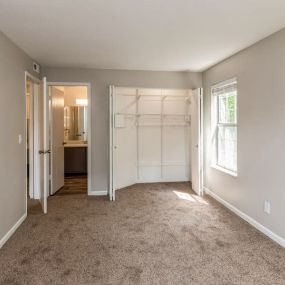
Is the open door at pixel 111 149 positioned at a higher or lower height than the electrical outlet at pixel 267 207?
higher

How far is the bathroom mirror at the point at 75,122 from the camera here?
7293 mm

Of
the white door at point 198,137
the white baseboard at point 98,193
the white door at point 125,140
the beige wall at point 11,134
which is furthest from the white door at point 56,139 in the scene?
the white door at point 198,137

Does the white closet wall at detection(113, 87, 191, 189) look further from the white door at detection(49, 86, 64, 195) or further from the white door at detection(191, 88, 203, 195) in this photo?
the white door at detection(49, 86, 64, 195)

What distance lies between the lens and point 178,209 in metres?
4.09

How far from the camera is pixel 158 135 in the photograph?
5871mm

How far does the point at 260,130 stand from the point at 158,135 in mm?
2863

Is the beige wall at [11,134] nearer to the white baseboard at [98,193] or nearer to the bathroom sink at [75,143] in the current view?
the white baseboard at [98,193]

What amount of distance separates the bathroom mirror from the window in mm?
3978

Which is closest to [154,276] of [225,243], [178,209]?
[225,243]

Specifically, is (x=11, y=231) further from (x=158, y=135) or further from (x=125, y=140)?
(x=158, y=135)

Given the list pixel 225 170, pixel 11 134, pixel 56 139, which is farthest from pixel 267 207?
pixel 56 139

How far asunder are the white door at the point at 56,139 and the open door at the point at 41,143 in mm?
463

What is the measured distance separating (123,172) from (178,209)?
171 centimetres

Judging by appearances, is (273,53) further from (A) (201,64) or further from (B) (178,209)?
(B) (178,209)
